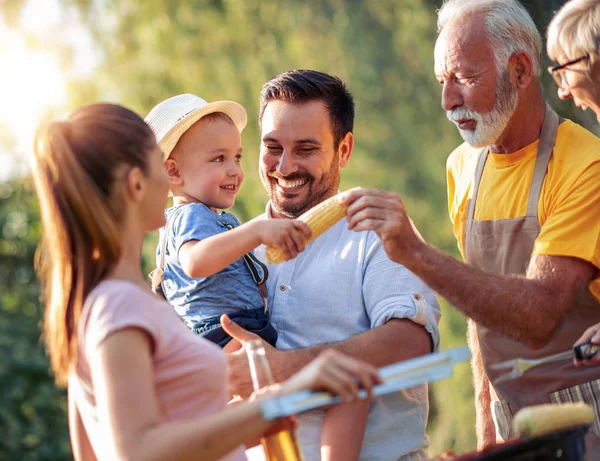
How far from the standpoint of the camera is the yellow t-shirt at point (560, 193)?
3.17 metres

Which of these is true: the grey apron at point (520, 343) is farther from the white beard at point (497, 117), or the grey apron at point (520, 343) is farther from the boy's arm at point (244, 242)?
the boy's arm at point (244, 242)

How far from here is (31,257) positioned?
36.0 ft

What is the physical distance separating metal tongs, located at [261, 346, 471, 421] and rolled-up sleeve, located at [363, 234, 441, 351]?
132cm

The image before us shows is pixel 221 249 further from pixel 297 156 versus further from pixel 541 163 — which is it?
pixel 541 163

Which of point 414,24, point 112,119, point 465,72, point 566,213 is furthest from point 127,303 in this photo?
point 414,24

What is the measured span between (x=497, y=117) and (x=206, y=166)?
1100mm

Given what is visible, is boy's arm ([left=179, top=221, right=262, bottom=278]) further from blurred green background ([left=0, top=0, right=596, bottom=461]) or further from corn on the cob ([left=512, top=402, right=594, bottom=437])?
blurred green background ([left=0, top=0, right=596, bottom=461])

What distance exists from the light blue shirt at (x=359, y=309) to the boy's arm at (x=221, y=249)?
1.43 ft

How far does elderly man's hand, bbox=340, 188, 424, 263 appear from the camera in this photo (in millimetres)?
2932

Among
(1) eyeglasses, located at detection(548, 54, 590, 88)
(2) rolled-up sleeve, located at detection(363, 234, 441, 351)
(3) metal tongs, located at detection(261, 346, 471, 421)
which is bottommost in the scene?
(3) metal tongs, located at detection(261, 346, 471, 421)

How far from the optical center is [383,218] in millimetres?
2953

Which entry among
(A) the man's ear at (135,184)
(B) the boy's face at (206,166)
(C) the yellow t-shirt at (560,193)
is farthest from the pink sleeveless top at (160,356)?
(C) the yellow t-shirt at (560,193)

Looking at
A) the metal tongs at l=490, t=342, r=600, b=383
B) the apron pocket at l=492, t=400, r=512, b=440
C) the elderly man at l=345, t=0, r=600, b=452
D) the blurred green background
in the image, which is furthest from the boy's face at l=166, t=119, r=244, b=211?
the blurred green background

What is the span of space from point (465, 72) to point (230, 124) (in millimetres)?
916
